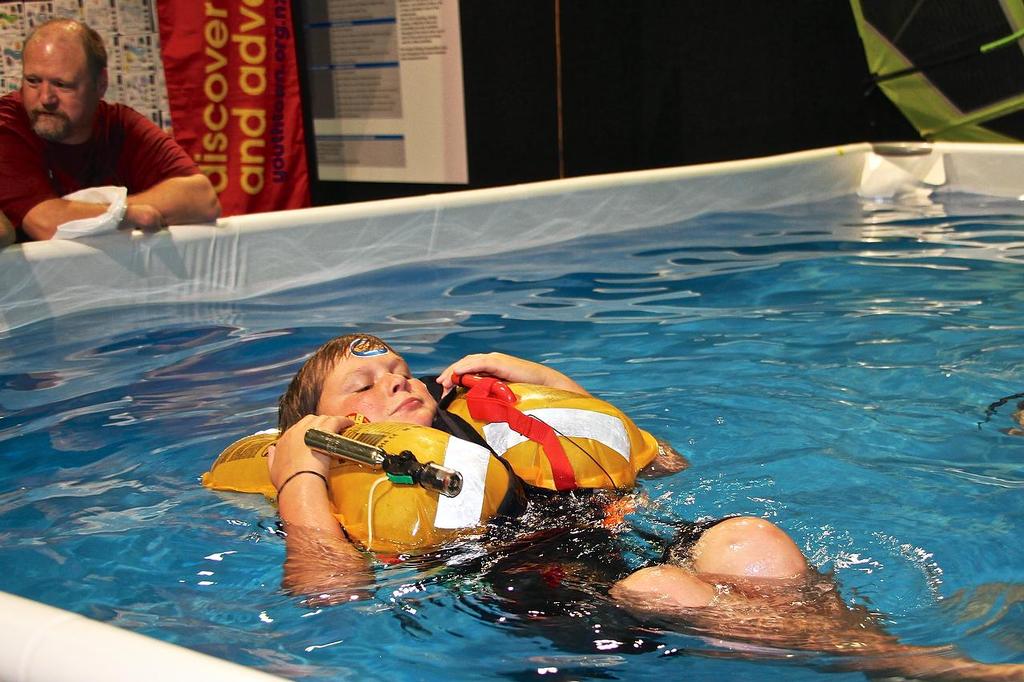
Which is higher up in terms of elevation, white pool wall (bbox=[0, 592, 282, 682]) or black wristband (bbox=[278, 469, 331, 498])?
white pool wall (bbox=[0, 592, 282, 682])

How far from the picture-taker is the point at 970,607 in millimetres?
2184

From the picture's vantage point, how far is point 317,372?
8.81 ft

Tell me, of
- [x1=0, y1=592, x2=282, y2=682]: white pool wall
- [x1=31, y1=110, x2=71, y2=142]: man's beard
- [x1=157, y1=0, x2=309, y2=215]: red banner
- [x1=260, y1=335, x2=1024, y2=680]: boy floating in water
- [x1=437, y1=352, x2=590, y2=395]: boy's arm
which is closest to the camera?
[x1=0, y1=592, x2=282, y2=682]: white pool wall

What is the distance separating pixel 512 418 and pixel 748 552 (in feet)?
2.16

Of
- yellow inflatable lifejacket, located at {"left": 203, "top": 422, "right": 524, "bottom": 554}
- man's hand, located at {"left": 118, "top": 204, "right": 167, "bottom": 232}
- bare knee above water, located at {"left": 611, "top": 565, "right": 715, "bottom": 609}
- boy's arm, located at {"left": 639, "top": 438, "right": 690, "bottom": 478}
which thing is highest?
man's hand, located at {"left": 118, "top": 204, "right": 167, "bottom": 232}

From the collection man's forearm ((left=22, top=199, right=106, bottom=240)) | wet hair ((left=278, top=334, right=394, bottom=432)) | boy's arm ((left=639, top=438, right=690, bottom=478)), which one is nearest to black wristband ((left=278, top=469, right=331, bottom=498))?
wet hair ((left=278, top=334, right=394, bottom=432))

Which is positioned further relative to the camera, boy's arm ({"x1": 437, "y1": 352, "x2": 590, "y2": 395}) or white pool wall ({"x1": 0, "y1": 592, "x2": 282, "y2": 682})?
boy's arm ({"x1": 437, "y1": 352, "x2": 590, "y2": 395})

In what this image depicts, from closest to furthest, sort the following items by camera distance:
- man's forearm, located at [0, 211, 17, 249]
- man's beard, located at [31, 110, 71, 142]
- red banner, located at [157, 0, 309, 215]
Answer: man's forearm, located at [0, 211, 17, 249] < man's beard, located at [31, 110, 71, 142] < red banner, located at [157, 0, 309, 215]

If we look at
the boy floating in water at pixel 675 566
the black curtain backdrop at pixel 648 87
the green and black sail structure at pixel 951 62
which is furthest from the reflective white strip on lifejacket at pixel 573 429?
the green and black sail structure at pixel 951 62

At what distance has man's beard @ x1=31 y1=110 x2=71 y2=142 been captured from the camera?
4484mm

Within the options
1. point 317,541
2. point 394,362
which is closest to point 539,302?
point 394,362

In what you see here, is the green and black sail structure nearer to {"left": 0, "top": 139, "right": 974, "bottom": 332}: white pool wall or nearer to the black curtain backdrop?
the black curtain backdrop

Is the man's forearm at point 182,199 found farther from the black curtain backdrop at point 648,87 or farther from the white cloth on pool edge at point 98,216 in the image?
the black curtain backdrop at point 648,87

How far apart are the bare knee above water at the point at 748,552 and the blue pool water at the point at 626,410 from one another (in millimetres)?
176
